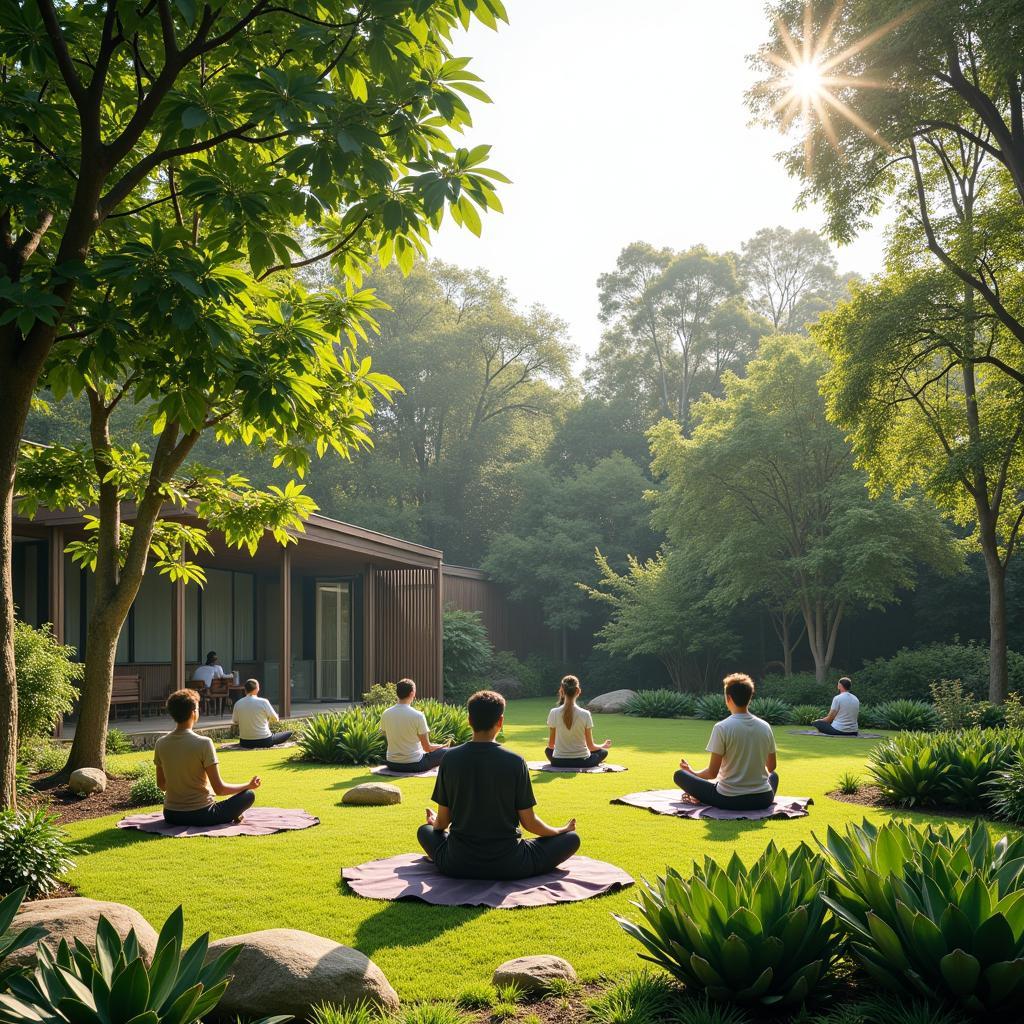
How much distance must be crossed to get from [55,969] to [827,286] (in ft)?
183

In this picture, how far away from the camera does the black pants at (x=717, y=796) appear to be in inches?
340

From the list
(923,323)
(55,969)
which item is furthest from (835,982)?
(923,323)

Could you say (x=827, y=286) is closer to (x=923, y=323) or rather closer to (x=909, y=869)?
(x=923, y=323)

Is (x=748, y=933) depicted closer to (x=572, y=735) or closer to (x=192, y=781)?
(x=192, y=781)

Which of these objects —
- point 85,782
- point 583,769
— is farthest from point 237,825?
point 583,769

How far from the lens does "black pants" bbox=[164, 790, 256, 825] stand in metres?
8.03

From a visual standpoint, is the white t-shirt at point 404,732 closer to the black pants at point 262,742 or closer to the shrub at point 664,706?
the black pants at point 262,742

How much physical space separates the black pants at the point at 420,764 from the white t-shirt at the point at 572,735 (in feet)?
4.70

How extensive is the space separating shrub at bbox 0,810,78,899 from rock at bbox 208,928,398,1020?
2536 millimetres

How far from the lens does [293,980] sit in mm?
3850

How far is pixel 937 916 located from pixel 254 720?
39.6 ft

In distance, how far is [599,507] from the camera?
119ft

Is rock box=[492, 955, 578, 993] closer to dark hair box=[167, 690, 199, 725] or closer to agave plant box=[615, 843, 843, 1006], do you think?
agave plant box=[615, 843, 843, 1006]

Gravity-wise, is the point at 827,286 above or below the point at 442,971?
above
